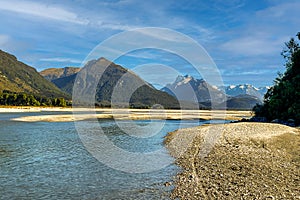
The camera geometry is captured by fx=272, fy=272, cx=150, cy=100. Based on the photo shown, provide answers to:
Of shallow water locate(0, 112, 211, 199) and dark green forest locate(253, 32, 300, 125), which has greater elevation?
dark green forest locate(253, 32, 300, 125)

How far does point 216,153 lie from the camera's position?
28656mm

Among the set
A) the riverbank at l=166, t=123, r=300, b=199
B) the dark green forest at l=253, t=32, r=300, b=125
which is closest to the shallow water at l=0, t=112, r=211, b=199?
the riverbank at l=166, t=123, r=300, b=199

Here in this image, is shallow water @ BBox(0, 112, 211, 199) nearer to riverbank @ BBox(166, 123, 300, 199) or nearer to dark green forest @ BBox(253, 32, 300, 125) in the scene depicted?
riverbank @ BBox(166, 123, 300, 199)

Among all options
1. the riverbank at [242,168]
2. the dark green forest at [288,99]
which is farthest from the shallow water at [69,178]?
the dark green forest at [288,99]

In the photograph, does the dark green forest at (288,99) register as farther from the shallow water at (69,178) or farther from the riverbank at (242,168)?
the shallow water at (69,178)

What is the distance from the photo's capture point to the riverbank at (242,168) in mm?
16141

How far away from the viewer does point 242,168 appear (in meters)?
21.6

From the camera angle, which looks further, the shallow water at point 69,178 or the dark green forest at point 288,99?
the dark green forest at point 288,99

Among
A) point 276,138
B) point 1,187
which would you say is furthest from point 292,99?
point 1,187

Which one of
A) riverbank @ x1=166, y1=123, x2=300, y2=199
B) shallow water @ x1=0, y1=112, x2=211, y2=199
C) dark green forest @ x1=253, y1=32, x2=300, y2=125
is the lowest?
shallow water @ x1=0, y1=112, x2=211, y2=199

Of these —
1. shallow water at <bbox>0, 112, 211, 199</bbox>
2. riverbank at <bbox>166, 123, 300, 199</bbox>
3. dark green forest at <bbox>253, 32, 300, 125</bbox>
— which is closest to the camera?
riverbank at <bbox>166, 123, 300, 199</bbox>

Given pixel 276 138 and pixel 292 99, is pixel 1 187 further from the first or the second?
pixel 292 99

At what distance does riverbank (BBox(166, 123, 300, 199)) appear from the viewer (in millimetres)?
16141

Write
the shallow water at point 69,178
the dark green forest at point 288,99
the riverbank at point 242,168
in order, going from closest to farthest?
the riverbank at point 242,168 < the shallow water at point 69,178 < the dark green forest at point 288,99
